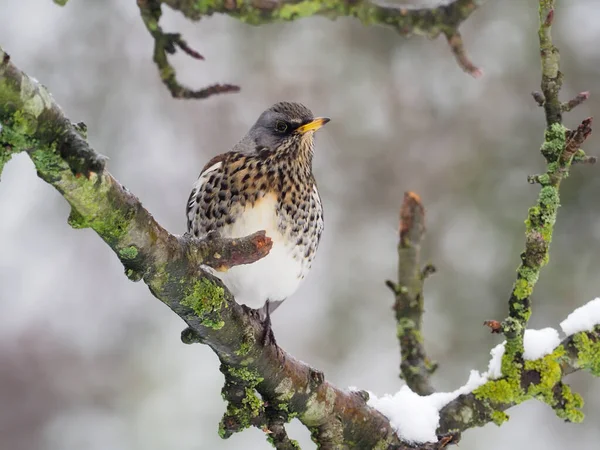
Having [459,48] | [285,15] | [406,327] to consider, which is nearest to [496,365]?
[406,327]

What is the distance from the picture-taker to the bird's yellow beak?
10.2 feet

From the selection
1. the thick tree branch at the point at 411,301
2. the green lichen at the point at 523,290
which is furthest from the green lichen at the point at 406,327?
the green lichen at the point at 523,290

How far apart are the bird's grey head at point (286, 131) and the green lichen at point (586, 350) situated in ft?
4.13

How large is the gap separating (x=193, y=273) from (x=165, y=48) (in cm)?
109

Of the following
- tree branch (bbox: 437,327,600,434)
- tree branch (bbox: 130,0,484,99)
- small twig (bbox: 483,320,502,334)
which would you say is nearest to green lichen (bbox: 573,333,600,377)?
tree branch (bbox: 437,327,600,434)

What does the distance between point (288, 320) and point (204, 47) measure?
2205 mm

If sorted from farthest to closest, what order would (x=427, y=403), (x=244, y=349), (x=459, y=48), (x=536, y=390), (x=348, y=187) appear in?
(x=348, y=187)
(x=459, y=48)
(x=427, y=403)
(x=536, y=390)
(x=244, y=349)

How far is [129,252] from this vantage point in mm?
1771

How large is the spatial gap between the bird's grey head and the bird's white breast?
0.28 metres

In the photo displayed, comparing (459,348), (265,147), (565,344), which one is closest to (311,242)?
(265,147)

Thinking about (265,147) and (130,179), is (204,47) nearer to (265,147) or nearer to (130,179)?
(130,179)

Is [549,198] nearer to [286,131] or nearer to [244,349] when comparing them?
[244,349]

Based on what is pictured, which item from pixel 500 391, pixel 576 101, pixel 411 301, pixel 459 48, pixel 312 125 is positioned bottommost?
pixel 500 391

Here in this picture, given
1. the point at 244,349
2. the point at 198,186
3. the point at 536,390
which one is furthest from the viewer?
the point at 198,186
